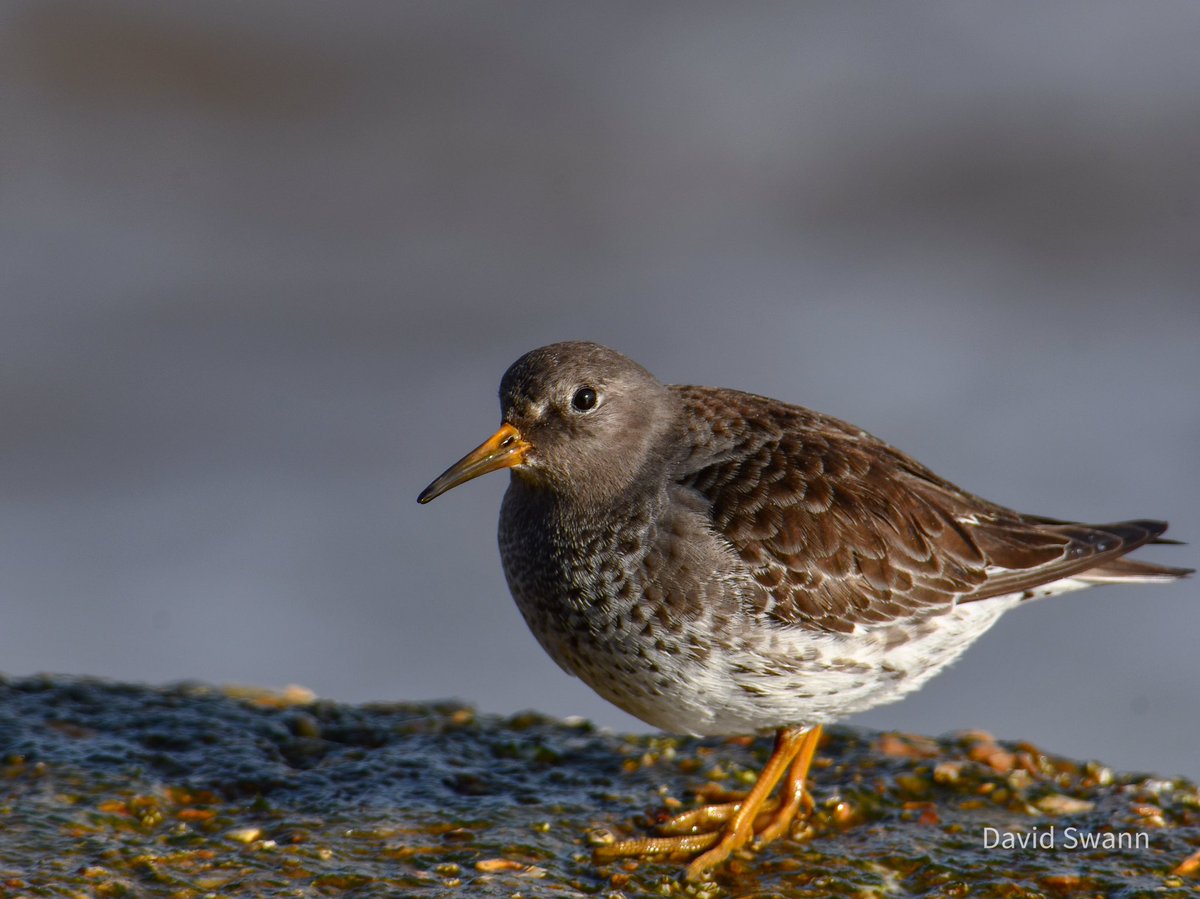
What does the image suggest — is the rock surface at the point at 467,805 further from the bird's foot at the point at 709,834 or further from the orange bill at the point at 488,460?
the orange bill at the point at 488,460

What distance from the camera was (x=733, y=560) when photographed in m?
5.55

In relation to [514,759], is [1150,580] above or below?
above

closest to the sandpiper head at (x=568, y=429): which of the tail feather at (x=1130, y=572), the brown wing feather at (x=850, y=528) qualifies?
the brown wing feather at (x=850, y=528)

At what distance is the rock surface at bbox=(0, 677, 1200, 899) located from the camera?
5098 mm

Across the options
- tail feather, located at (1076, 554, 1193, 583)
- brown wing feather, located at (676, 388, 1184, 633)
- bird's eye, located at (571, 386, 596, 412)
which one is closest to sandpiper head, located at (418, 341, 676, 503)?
bird's eye, located at (571, 386, 596, 412)

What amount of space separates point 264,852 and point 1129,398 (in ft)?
30.5

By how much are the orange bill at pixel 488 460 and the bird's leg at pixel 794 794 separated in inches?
61.4

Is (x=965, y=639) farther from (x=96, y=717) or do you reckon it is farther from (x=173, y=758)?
(x=96, y=717)

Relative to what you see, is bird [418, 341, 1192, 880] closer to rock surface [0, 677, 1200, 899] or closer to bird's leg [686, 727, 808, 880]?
bird's leg [686, 727, 808, 880]

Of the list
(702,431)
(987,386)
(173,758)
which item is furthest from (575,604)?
(987,386)

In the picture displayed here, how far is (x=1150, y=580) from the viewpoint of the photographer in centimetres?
644

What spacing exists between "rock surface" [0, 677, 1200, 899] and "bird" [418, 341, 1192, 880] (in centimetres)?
30

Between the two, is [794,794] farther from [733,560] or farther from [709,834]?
[733,560]

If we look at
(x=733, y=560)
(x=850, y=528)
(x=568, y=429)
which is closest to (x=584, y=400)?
(x=568, y=429)
